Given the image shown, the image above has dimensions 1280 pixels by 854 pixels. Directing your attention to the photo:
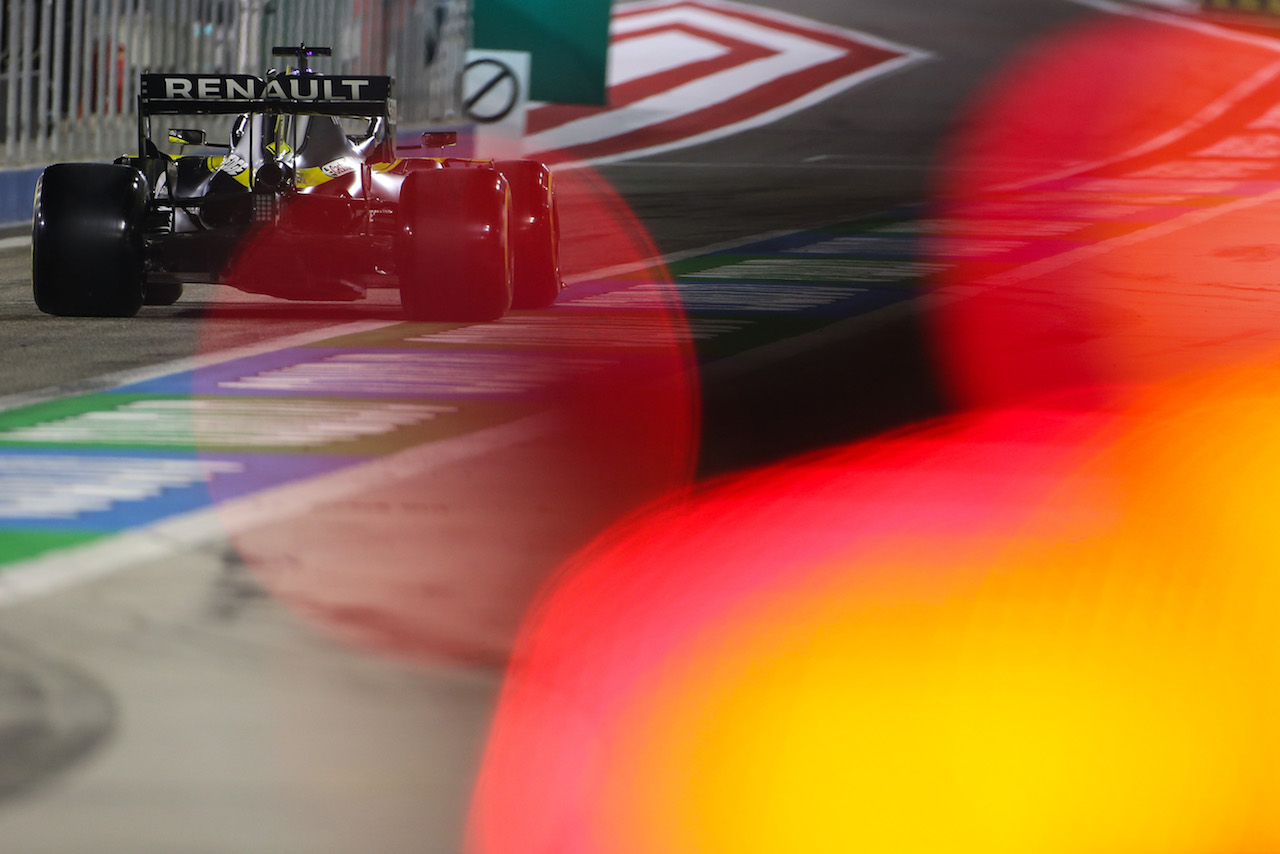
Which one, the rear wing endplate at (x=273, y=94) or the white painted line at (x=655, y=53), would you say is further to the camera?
the white painted line at (x=655, y=53)

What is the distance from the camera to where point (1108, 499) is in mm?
7855

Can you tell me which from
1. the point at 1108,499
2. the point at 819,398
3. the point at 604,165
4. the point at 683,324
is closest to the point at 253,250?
the point at 683,324

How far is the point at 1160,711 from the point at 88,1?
18624mm

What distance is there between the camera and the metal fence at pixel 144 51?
2128 centimetres

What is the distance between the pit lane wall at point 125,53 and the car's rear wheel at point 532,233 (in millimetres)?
7030

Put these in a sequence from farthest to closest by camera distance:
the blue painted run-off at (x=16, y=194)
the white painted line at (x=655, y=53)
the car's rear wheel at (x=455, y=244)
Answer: the white painted line at (x=655, y=53)
the blue painted run-off at (x=16, y=194)
the car's rear wheel at (x=455, y=244)

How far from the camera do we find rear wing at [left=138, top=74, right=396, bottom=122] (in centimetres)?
1274

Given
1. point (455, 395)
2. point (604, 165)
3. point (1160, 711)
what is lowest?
point (604, 165)

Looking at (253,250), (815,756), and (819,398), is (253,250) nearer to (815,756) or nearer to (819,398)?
(819,398)

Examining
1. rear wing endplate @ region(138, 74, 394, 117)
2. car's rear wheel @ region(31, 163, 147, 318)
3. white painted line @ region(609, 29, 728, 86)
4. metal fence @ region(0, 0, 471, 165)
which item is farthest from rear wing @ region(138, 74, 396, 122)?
white painted line @ region(609, 29, 728, 86)

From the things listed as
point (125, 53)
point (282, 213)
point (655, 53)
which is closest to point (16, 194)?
point (125, 53)

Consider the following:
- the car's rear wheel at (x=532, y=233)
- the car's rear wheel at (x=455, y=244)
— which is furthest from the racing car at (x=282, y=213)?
the car's rear wheel at (x=532, y=233)

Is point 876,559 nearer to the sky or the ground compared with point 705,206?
nearer to the sky

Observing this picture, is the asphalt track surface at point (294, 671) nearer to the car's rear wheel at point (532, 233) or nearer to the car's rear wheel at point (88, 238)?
the car's rear wheel at point (88, 238)
